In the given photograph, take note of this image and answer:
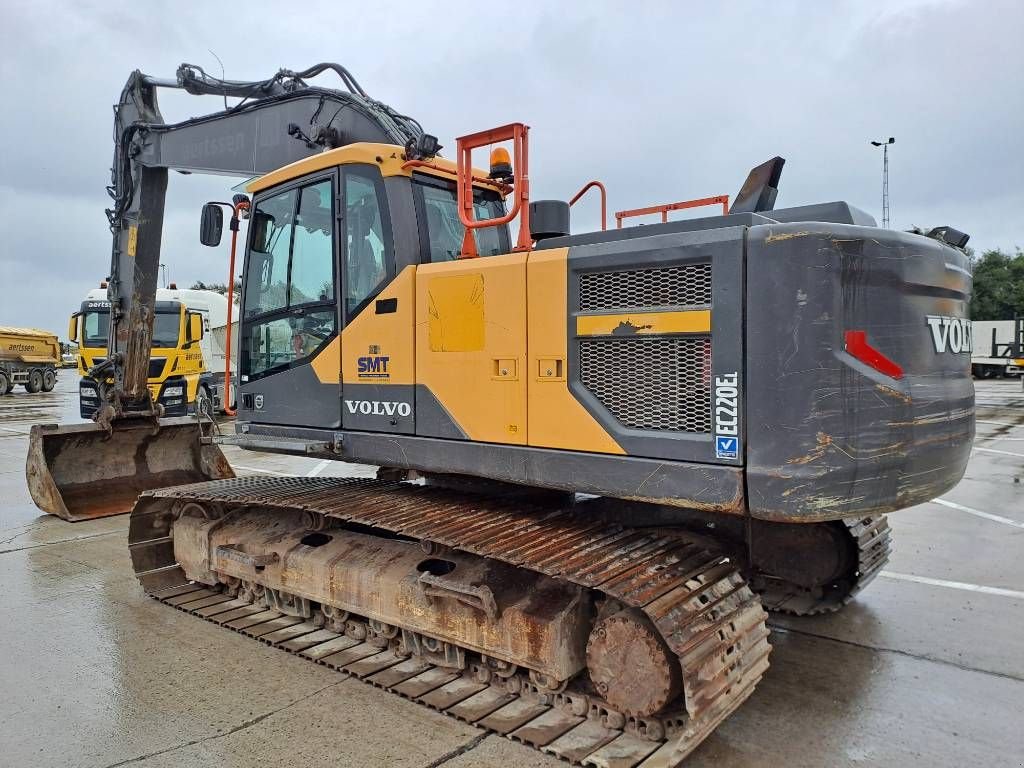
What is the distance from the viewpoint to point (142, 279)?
7430mm

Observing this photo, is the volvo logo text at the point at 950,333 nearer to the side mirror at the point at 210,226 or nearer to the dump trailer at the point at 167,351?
the side mirror at the point at 210,226

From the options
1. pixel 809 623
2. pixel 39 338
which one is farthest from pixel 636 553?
pixel 39 338

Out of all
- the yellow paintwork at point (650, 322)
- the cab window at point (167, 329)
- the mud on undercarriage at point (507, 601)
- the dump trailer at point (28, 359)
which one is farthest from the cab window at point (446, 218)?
the dump trailer at point (28, 359)

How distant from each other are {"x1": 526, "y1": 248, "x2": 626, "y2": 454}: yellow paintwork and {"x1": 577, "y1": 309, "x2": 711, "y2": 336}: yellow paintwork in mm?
129

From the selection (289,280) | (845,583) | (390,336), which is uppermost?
(289,280)

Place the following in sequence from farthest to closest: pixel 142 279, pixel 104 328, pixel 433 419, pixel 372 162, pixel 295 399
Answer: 1. pixel 104 328
2. pixel 142 279
3. pixel 295 399
4. pixel 372 162
5. pixel 433 419

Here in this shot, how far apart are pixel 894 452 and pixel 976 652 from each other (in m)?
2.28

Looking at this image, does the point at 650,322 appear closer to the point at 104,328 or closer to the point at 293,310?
the point at 293,310

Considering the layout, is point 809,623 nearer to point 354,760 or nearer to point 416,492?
point 416,492

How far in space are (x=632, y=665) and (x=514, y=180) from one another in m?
2.36

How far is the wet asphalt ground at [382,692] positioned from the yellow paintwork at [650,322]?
6.06 ft

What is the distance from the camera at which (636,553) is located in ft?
11.3

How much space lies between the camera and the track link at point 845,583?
4.69m

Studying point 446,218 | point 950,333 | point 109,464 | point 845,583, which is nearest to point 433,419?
point 446,218
